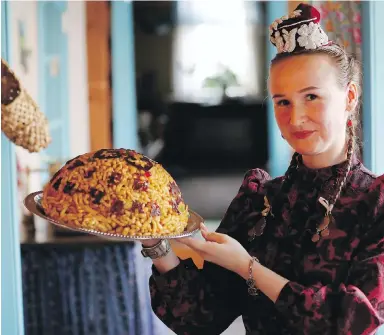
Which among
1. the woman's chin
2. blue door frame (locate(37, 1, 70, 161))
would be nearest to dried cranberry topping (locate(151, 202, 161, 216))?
the woman's chin

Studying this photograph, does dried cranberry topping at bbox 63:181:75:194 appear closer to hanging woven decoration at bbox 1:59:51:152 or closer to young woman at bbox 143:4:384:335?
young woman at bbox 143:4:384:335

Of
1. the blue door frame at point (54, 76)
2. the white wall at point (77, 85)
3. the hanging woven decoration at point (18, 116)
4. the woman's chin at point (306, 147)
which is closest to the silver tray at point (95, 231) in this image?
the woman's chin at point (306, 147)

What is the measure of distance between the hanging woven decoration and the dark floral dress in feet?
1.87

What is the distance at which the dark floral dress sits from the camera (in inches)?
34.4

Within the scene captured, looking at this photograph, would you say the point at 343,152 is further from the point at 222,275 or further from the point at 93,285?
the point at 93,285

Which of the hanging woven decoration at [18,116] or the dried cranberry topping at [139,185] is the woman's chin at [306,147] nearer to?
the dried cranberry topping at [139,185]

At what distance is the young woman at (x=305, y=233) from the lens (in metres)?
0.88

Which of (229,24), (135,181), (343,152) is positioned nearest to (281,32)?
(343,152)

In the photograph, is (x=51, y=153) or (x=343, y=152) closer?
(x=343, y=152)

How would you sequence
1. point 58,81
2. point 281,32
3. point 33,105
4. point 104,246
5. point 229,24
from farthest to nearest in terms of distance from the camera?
point 229,24
point 58,81
point 104,246
point 33,105
point 281,32

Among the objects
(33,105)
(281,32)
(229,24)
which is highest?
(229,24)

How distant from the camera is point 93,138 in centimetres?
227

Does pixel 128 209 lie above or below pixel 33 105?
below

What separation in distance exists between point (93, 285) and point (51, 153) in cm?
65
